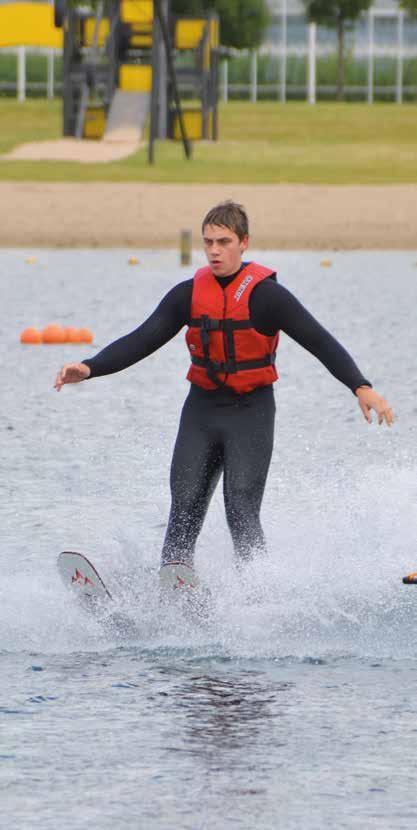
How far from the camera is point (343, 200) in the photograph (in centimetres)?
3772

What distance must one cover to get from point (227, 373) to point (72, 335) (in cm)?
1289

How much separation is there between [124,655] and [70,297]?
18.6 meters

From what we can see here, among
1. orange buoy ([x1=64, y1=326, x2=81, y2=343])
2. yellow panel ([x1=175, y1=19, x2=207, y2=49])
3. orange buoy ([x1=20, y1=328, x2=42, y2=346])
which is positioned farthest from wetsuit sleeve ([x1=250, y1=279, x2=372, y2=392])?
yellow panel ([x1=175, y1=19, x2=207, y2=49])

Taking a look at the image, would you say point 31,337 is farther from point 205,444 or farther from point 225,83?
point 225,83

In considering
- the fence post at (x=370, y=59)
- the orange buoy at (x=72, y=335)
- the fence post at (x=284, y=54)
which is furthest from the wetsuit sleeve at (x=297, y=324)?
the fence post at (x=284, y=54)

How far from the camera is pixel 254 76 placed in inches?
3265

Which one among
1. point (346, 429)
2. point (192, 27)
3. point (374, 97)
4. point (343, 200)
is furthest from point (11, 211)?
point (374, 97)

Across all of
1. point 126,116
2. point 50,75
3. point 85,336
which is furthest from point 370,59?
point 85,336

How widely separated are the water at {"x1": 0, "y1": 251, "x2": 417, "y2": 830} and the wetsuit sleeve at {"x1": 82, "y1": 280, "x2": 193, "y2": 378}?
1.00 meters

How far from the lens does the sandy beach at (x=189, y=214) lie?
1427 inches

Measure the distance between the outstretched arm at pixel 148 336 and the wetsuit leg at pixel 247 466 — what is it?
447mm

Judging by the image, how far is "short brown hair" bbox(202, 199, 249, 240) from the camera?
7398 millimetres

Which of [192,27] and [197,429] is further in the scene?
[192,27]

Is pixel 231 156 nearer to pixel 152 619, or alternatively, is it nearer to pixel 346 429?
pixel 346 429
